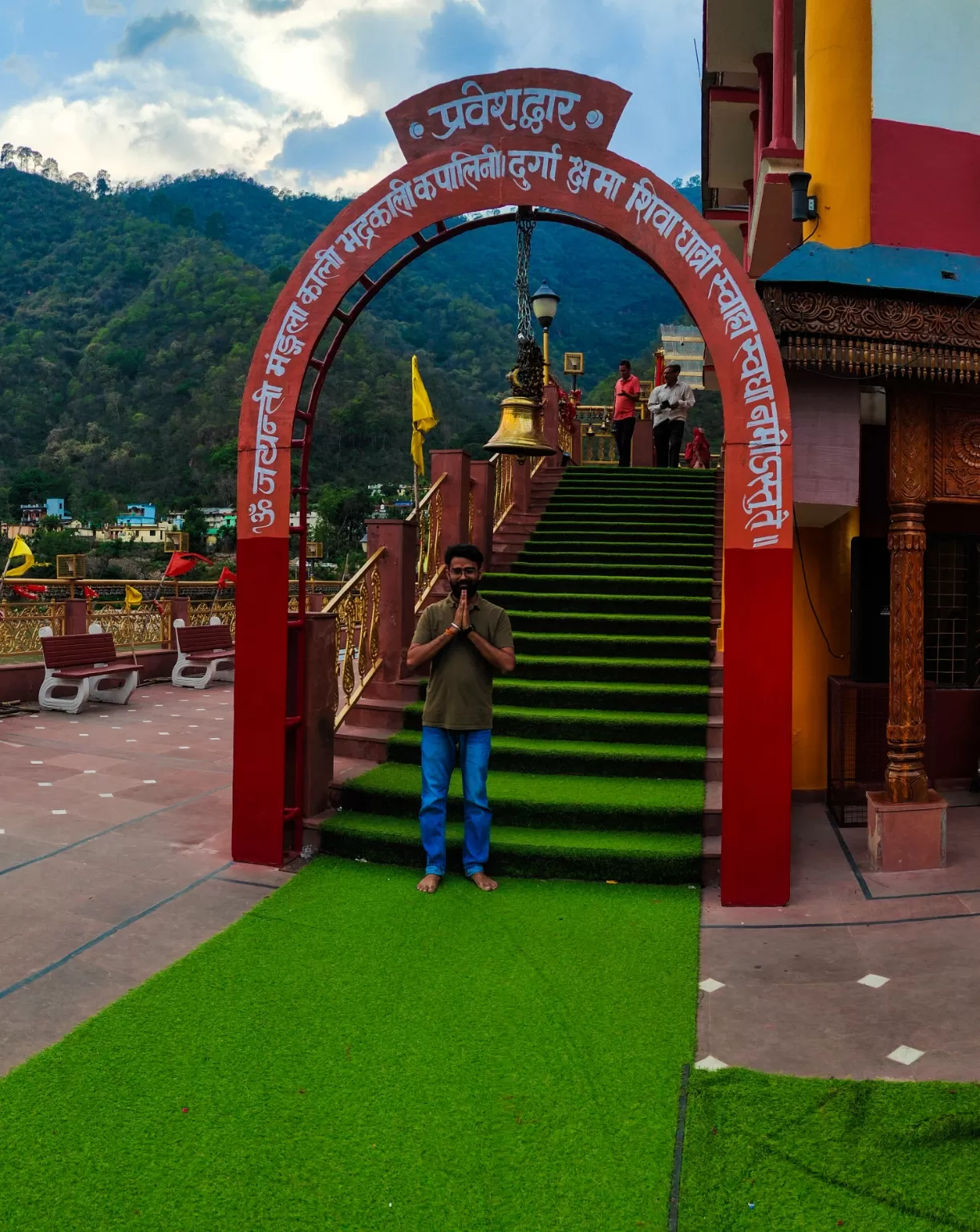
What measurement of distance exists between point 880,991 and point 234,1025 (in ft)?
8.63

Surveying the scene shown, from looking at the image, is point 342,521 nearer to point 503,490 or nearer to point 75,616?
point 75,616

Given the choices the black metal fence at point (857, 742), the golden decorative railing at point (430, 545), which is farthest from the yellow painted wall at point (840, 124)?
the golden decorative railing at point (430, 545)

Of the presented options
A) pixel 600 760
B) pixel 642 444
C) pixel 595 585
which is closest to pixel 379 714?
pixel 600 760

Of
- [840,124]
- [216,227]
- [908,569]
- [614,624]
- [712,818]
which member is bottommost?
[712,818]

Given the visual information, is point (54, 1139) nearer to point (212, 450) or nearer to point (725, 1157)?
point (725, 1157)

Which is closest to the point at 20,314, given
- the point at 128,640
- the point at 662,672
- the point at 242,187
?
the point at 242,187

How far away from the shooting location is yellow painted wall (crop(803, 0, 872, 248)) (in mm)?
5895

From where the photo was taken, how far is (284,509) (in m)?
5.60

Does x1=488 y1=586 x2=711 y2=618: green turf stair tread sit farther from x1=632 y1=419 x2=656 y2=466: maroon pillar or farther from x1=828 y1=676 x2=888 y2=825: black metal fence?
x1=632 y1=419 x2=656 y2=466: maroon pillar

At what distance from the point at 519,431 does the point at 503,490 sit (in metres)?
5.48

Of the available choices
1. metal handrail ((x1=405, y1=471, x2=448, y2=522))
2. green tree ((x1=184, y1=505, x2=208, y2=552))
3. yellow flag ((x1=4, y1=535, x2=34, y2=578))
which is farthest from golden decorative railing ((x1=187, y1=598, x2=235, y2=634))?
green tree ((x1=184, y1=505, x2=208, y2=552))

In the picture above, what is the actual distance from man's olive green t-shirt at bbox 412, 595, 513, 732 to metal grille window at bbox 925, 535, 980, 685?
438 centimetres

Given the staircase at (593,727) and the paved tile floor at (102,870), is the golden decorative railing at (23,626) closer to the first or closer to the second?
the paved tile floor at (102,870)

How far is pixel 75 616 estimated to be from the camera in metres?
13.0
